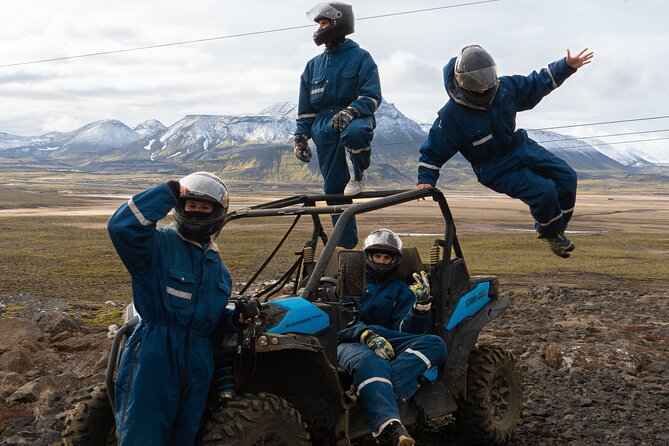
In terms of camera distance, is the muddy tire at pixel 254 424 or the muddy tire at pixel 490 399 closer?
the muddy tire at pixel 254 424

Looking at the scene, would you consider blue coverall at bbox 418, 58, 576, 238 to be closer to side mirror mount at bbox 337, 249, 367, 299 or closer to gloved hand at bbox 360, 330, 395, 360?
gloved hand at bbox 360, 330, 395, 360

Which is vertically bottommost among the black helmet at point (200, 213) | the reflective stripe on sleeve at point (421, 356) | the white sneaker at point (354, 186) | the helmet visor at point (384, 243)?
the reflective stripe on sleeve at point (421, 356)

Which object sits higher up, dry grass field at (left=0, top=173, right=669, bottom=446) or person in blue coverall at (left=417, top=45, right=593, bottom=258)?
person in blue coverall at (left=417, top=45, right=593, bottom=258)

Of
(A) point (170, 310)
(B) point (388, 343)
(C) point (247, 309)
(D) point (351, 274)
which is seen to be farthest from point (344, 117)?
(A) point (170, 310)

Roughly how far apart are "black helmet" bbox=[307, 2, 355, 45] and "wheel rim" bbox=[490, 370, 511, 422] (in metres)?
3.42

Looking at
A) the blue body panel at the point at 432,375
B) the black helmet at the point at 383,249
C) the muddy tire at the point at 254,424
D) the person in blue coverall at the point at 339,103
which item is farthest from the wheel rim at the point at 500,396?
the muddy tire at the point at 254,424

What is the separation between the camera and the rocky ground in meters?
6.54

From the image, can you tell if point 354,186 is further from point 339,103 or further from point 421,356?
point 421,356

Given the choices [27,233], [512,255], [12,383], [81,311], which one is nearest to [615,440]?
[12,383]

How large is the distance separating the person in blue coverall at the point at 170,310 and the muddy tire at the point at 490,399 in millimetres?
2685

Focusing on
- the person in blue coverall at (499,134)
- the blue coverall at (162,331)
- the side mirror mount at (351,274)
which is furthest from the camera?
the person in blue coverall at (499,134)

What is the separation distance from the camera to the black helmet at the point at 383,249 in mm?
5895

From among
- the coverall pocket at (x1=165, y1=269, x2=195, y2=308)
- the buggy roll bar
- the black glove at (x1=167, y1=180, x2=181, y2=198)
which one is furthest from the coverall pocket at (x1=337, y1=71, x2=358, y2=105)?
the coverall pocket at (x1=165, y1=269, x2=195, y2=308)

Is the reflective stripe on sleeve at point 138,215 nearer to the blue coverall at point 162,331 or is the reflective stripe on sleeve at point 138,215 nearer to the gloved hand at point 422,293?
the blue coverall at point 162,331
